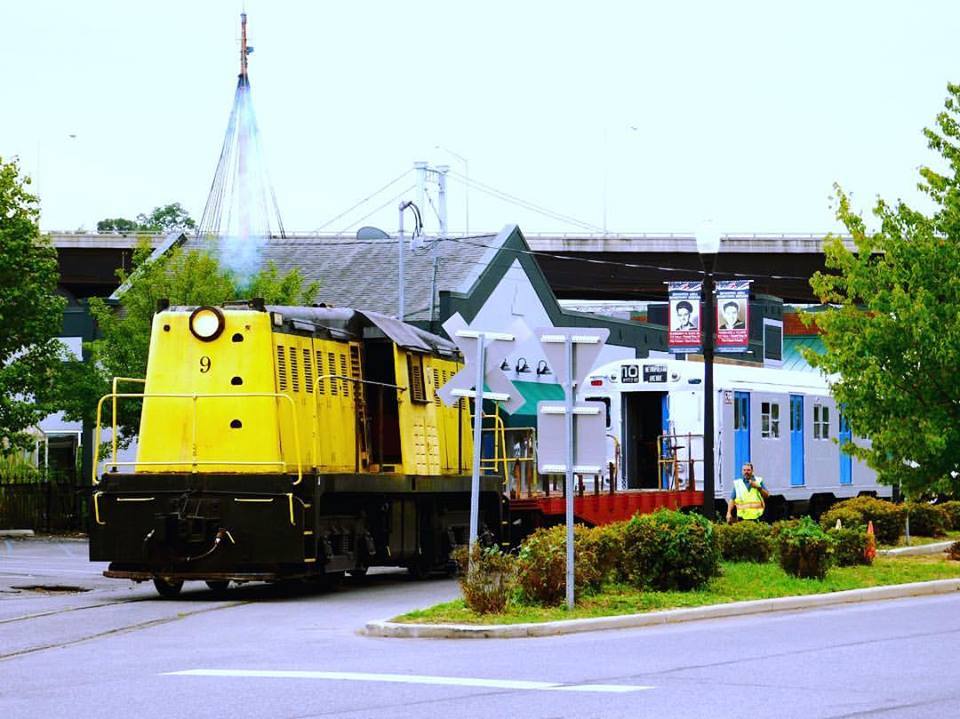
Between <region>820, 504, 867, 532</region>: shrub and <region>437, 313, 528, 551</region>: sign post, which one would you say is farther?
<region>820, 504, 867, 532</region>: shrub

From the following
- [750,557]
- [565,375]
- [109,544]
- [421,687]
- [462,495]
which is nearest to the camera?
[421,687]

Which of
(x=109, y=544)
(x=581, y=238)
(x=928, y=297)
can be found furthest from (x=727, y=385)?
(x=581, y=238)

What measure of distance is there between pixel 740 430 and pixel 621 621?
16.7 metres

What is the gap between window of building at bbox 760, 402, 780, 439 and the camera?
113 ft

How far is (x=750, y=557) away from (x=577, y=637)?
8.48m

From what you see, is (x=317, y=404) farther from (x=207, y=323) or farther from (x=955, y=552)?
(x=955, y=552)

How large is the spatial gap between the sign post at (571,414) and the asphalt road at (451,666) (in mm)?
1865

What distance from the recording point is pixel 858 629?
53.8ft

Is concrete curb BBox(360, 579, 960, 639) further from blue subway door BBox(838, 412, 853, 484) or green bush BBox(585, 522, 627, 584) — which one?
blue subway door BBox(838, 412, 853, 484)

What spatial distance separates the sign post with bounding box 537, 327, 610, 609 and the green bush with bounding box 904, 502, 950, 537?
1585 cm

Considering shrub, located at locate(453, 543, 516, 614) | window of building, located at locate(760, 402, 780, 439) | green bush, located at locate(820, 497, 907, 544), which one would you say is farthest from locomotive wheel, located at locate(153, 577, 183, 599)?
window of building, located at locate(760, 402, 780, 439)

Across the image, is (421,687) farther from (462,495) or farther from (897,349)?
(897,349)

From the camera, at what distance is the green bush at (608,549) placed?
63.6ft

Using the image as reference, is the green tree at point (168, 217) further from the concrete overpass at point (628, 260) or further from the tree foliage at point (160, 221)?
the concrete overpass at point (628, 260)
